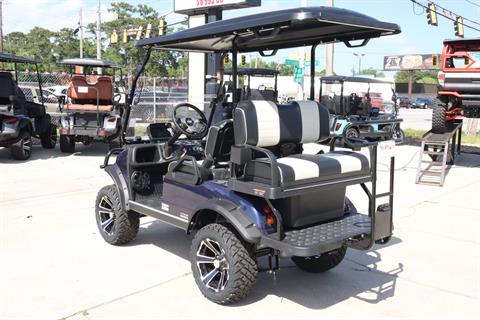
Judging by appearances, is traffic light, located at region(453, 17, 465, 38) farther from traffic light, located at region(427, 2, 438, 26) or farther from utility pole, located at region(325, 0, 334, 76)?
utility pole, located at region(325, 0, 334, 76)

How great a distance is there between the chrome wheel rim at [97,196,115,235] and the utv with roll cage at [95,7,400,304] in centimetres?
10

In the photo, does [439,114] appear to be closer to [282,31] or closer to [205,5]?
[282,31]

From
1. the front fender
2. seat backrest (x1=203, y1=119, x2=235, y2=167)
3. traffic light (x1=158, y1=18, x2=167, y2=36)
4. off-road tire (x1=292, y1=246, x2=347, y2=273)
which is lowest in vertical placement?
off-road tire (x1=292, y1=246, x2=347, y2=273)

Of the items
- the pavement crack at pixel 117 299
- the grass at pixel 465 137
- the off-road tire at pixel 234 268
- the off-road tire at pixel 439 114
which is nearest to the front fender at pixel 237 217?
the off-road tire at pixel 234 268

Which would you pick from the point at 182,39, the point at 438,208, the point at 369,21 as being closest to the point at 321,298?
the point at 369,21

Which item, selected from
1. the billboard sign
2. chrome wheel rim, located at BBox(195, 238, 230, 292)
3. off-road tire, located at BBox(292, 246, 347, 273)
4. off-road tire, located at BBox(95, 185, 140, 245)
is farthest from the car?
chrome wheel rim, located at BBox(195, 238, 230, 292)

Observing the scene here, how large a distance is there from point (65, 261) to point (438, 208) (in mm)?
4823

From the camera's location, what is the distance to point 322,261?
4.20 meters

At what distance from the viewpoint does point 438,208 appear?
6.77 m

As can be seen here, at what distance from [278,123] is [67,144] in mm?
8244

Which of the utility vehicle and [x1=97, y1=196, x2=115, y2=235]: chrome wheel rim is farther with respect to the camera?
the utility vehicle

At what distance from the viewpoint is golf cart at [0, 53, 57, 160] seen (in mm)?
9602

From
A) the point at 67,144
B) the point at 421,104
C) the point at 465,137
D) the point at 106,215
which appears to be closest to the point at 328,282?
the point at 106,215

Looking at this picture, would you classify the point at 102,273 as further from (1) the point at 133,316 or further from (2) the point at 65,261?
(1) the point at 133,316
